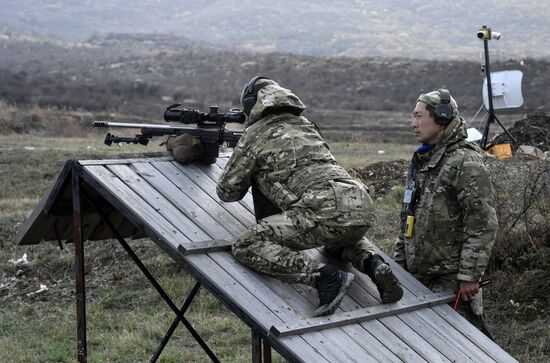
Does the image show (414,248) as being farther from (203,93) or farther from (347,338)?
(203,93)

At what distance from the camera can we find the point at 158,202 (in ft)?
18.9

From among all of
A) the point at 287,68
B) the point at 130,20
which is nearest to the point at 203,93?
the point at 287,68

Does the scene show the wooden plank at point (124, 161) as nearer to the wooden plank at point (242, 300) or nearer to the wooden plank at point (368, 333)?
the wooden plank at point (242, 300)

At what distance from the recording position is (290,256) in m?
5.33

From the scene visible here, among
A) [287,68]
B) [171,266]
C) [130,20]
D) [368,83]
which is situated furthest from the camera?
[130,20]

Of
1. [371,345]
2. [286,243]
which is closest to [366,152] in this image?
[286,243]

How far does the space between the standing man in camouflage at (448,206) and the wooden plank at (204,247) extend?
126cm

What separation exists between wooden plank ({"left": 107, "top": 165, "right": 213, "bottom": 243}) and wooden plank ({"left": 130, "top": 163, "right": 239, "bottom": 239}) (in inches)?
1.6

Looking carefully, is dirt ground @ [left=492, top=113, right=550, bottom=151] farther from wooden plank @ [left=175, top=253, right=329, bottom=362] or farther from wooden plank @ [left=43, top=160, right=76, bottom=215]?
wooden plank @ [left=175, top=253, right=329, bottom=362]

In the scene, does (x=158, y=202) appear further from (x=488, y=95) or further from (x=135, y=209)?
(x=488, y=95)

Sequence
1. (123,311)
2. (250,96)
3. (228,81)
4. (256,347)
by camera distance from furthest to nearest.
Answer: (228,81)
(123,311)
(250,96)
(256,347)

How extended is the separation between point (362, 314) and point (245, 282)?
0.70 m

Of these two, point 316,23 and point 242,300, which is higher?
point 242,300

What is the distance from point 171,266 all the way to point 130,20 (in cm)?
15609
